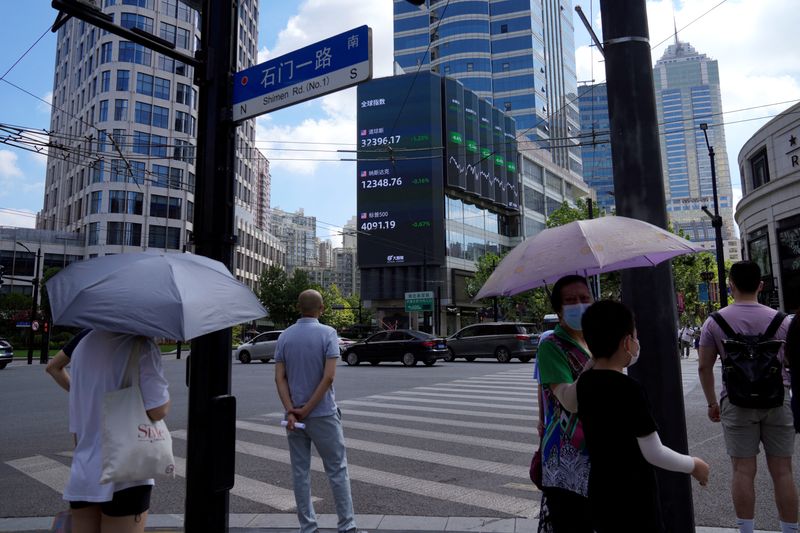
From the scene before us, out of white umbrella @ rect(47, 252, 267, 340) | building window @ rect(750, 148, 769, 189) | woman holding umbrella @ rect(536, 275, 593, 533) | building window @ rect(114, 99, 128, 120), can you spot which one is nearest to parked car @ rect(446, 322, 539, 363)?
building window @ rect(750, 148, 769, 189)

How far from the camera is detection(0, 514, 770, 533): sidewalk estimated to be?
14.7ft

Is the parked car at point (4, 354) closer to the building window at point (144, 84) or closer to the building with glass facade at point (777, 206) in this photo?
the building with glass facade at point (777, 206)

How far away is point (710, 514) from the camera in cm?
→ 480

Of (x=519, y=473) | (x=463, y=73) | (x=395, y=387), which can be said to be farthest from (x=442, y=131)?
(x=519, y=473)

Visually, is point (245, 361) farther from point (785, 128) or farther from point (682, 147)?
point (682, 147)

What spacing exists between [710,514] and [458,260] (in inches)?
2331

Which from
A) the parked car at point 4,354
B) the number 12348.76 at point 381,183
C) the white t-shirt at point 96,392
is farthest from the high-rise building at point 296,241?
the white t-shirt at point 96,392

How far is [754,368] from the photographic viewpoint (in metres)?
3.80

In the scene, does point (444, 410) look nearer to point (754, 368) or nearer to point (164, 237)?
point (754, 368)

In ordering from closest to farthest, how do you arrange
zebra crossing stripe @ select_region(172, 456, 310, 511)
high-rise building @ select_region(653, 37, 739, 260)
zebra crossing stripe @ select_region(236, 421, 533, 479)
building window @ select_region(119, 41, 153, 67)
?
Answer: zebra crossing stripe @ select_region(172, 456, 310, 511) → zebra crossing stripe @ select_region(236, 421, 533, 479) → building window @ select_region(119, 41, 153, 67) → high-rise building @ select_region(653, 37, 739, 260)

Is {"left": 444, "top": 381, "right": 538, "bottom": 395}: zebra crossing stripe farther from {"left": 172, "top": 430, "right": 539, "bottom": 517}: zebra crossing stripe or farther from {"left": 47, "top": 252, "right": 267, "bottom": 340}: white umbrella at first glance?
{"left": 47, "top": 252, "right": 267, "bottom": 340}: white umbrella

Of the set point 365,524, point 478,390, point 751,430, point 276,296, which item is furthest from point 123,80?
point 751,430

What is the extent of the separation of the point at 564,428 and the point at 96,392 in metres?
2.29

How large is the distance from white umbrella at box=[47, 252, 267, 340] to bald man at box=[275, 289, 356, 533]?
1488mm
